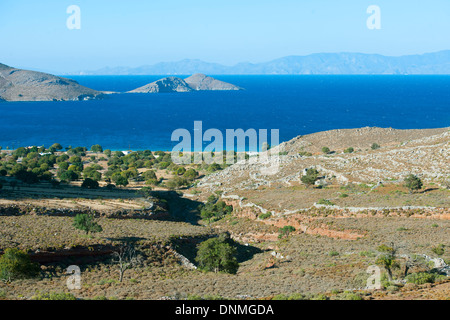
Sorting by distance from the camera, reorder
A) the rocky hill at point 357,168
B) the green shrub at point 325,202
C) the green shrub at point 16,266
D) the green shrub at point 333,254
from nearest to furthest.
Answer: the green shrub at point 16,266 → the green shrub at point 333,254 → the green shrub at point 325,202 → the rocky hill at point 357,168

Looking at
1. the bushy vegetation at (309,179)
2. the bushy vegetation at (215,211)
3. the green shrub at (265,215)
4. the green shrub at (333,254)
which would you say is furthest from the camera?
the bushy vegetation at (309,179)

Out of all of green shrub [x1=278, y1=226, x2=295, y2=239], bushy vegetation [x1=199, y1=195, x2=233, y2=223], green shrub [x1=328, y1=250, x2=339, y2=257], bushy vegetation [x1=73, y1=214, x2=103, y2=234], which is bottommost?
bushy vegetation [x1=199, y1=195, x2=233, y2=223]

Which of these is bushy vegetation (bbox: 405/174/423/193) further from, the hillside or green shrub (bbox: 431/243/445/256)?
green shrub (bbox: 431/243/445/256)

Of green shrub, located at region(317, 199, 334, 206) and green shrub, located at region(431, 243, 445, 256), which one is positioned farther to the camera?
green shrub, located at region(317, 199, 334, 206)

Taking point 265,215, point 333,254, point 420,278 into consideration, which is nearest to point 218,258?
point 333,254

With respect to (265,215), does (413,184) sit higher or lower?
higher

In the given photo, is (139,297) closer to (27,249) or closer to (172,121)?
(27,249)

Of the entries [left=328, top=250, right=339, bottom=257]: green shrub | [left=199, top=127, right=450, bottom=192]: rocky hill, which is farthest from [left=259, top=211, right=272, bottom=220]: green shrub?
[left=328, top=250, right=339, bottom=257]: green shrub

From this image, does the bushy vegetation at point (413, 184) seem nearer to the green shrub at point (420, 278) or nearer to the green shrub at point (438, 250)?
the green shrub at point (438, 250)

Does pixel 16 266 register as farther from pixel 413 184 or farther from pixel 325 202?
pixel 413 184

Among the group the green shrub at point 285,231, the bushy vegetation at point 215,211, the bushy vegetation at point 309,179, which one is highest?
the bushy vegetation at point 309,179

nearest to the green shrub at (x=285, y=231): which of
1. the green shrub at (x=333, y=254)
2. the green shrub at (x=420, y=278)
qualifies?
the green shrub at (x=333, y=254)

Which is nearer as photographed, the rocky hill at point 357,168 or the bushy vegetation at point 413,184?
the bushy vegetation at point 413,184

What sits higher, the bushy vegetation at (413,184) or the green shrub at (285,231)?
the bushy vegetation at (413,184)
